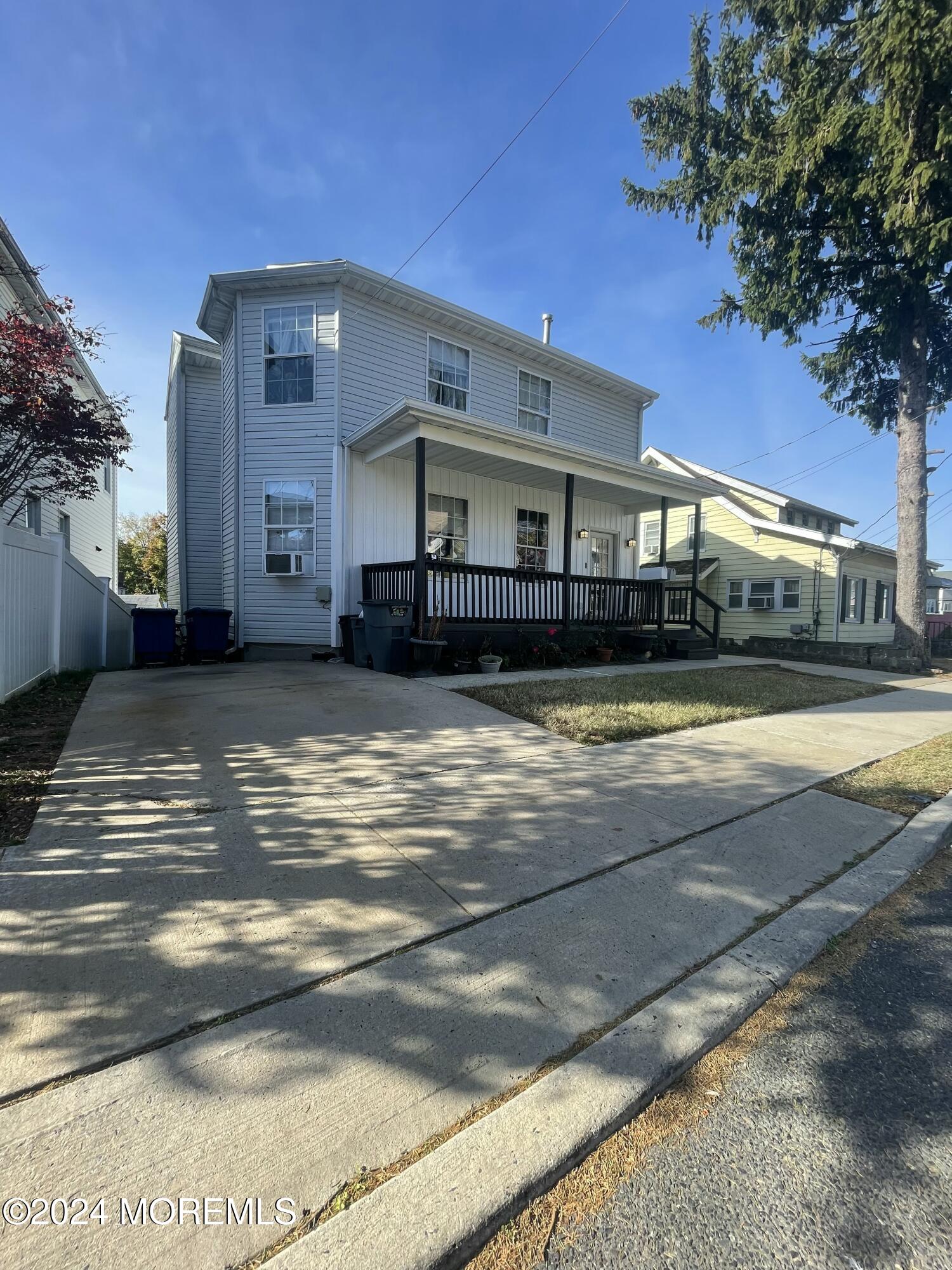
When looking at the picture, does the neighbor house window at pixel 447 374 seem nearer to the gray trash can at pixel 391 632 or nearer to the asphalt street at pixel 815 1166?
→ the gray trash can at pixel 391 632

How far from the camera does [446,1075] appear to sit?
167 centimetres

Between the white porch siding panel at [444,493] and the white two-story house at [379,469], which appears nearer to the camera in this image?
the white two-story house at [379,469]

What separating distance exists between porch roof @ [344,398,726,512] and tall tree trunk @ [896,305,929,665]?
524 centimetres

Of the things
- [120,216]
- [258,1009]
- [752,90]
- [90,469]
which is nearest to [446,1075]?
[258,1009]

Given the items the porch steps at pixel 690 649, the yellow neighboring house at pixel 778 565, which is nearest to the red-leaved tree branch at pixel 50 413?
the porch steps at pixel 690 649

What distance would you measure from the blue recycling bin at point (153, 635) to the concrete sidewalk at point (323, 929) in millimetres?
5689

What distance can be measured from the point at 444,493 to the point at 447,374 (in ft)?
8.45

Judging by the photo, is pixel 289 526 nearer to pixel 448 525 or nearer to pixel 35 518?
pixel 448 525

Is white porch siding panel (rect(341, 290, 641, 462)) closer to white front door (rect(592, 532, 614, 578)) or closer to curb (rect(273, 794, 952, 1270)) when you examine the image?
white front door (rect(592, 532, 614, 578))

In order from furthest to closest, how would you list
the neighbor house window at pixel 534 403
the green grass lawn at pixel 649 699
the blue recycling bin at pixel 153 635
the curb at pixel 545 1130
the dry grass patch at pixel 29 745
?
the neighbor house window at pixel 534 403 < the blue recycling bin at pixel 153 635 < the green grass lawn at pixel 649 699 < the dry grass patch at pixel 29 745 < the curb at pixel 545 1130

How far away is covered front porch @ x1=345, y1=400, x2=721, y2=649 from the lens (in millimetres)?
8969

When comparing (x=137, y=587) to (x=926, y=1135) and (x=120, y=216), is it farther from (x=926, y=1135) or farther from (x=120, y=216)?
(x=926, y=1135)

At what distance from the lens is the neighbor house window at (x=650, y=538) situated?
849 inches

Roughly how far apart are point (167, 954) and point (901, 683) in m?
12.8
